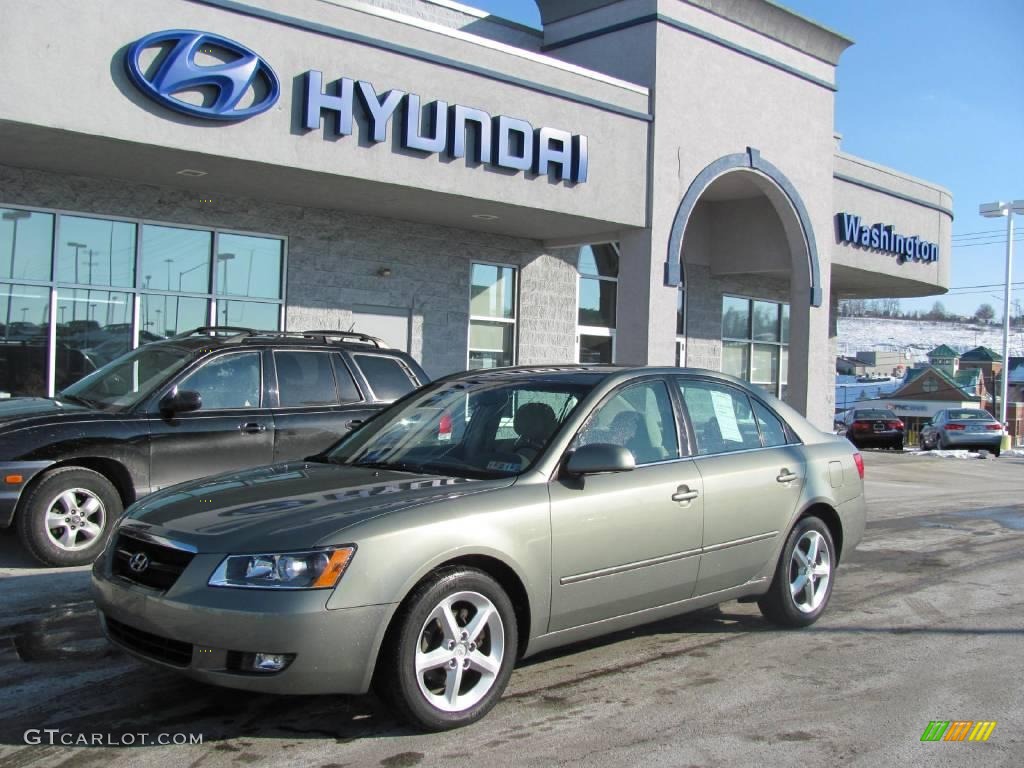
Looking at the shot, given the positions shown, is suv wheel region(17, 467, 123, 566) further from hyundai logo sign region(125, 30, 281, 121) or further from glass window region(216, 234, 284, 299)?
glass window region(216, 234, 284, 299)

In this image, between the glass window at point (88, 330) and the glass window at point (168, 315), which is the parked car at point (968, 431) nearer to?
the glass window at point (168, 315)

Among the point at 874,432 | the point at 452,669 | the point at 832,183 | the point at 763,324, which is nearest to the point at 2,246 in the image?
the point at 452,669

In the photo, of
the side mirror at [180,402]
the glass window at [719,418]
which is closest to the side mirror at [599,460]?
the glass window at [719,418]

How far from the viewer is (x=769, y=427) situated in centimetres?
647

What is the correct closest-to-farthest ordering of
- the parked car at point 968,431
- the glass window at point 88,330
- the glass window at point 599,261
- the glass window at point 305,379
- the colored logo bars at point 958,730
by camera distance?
the colored logo bars at point 958,730 < the glass window at point 305,379 < the glass window at point 88,330 < the glass window at point 599,261 < the parked car at point 968,431

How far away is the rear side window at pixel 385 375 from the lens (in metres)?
9.10

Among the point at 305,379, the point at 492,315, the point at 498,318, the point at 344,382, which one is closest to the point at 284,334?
the point at 305,379

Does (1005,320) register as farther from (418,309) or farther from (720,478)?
(720,478)

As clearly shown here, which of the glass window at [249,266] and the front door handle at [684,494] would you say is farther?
the glass window at [249,266]

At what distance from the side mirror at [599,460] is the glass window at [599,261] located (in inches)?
523

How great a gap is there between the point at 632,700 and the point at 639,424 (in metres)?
1.49

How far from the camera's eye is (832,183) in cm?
1903

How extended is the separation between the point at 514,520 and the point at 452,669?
0.72 meters

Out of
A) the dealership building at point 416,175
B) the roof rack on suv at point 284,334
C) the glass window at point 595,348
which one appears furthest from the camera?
the glass window at point 595,348
